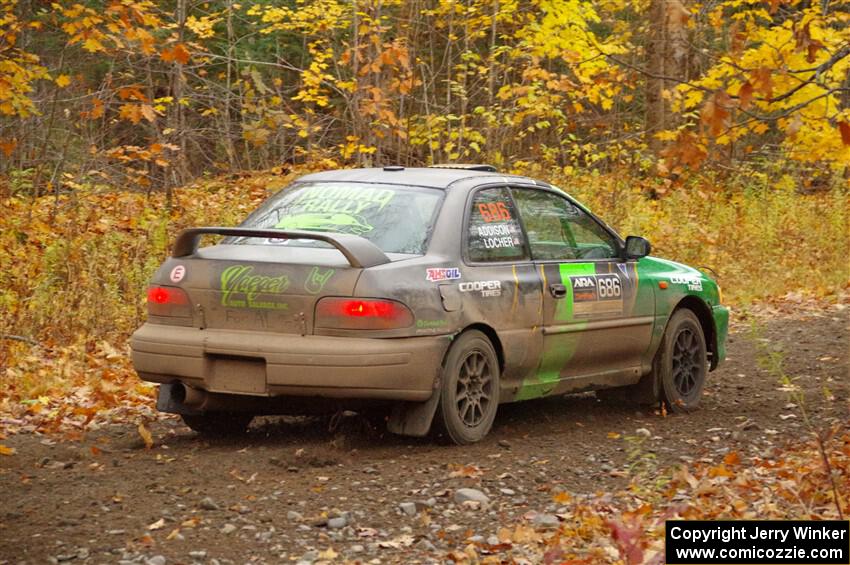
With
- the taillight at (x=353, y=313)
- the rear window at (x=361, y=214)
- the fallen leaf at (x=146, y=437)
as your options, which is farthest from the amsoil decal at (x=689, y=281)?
the fallen leaf at (x=146, y=437)

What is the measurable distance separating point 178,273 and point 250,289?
572 mm

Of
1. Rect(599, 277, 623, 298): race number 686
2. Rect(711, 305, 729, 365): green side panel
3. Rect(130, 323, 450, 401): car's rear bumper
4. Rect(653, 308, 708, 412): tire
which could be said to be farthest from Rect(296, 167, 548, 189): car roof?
Rect(711, 305, 729, 365): green side panel

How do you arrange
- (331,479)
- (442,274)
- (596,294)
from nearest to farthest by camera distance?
1. (331,479)
2. (442,274)
3. (596,294)

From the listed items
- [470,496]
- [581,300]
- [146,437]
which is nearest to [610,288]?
[581,300]

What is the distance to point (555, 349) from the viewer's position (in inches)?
326

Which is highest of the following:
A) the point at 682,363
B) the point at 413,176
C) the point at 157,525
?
the point at 413,176

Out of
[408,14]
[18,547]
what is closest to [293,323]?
[18,547]

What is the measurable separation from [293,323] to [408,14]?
11840mm

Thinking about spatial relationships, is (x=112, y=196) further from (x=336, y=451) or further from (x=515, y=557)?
(x=515, y=557)

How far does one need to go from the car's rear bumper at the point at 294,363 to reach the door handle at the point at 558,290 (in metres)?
1.18

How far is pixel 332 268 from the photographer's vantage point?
7047 mm

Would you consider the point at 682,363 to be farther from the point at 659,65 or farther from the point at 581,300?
the point at 659,65

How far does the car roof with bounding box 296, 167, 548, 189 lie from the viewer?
8031 millimetres

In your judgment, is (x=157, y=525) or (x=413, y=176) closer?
(x=157, y=525)
